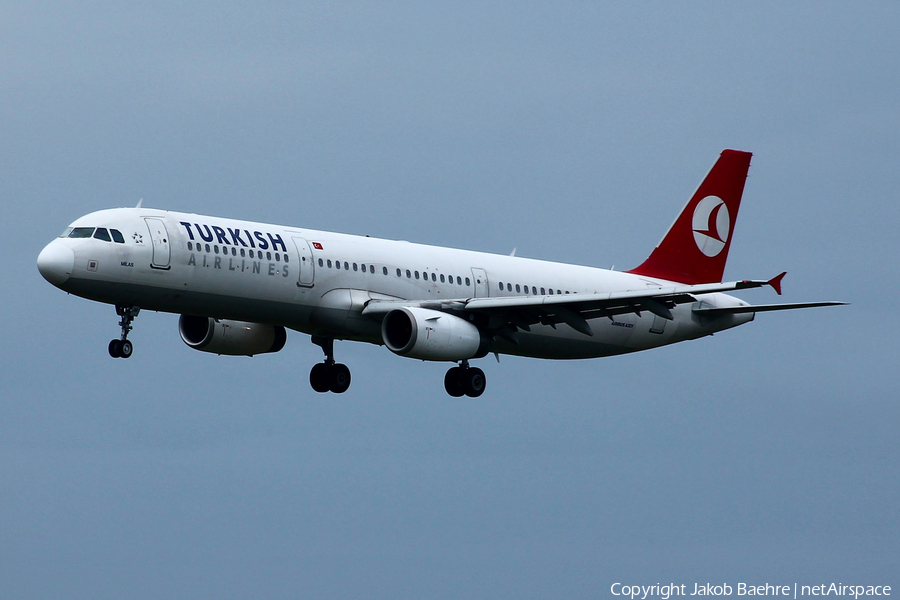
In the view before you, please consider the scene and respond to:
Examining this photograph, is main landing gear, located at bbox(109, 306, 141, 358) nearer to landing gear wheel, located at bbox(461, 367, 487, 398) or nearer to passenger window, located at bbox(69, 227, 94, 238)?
passenger window, located at bbox(69, 227, 94, 238)

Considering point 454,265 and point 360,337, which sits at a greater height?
point 454,265

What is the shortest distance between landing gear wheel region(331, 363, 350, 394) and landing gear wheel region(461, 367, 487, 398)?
16.1ft

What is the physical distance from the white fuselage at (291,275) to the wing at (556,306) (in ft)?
3.45

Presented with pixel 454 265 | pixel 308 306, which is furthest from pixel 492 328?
pixel 308 306

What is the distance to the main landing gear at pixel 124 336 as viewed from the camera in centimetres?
4034

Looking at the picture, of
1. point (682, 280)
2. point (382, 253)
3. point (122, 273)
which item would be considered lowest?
point (122, 273)

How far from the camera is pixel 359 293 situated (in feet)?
145

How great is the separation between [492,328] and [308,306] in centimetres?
626

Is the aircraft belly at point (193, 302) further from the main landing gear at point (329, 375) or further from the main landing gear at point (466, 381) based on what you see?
the main landing gear at point (466, 381)

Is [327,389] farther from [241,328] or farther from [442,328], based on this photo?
[442,328]

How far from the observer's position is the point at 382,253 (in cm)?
4525

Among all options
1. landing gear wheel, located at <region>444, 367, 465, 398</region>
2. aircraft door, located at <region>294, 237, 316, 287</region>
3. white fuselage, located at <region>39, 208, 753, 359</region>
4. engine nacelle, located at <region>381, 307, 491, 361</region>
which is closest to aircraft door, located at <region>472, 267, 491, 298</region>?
white fuselage, located at <region>39, 208, 753, 359</region>

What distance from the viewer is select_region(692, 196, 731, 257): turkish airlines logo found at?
54156 millimetres

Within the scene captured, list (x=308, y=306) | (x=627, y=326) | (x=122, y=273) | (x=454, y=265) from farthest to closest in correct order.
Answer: (x=627, y=326), (x=454, y=265), (x=308, y=306), (x=122, y=273)
